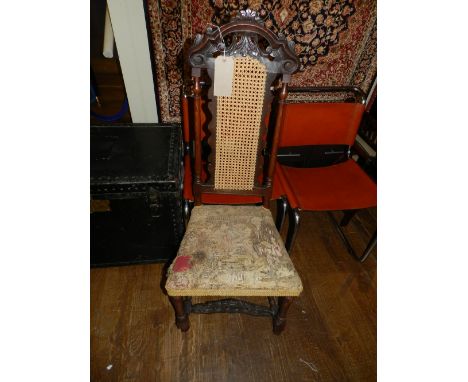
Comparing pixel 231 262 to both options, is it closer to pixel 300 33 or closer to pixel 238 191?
pixel 238 191

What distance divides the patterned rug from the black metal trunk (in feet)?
1.32

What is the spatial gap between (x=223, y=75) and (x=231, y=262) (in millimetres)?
803

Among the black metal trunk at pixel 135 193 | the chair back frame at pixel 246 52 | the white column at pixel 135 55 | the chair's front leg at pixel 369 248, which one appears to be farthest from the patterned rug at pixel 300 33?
the chair's front leg at pixel 369 248

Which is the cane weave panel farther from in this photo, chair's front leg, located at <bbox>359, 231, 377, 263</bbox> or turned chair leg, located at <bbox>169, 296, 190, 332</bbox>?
chair's front leg, located at <bbox>359, 231, 377, 263</bbox>

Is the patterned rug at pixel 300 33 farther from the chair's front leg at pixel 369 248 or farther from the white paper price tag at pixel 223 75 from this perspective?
the chair's front leg at pixel 369 248

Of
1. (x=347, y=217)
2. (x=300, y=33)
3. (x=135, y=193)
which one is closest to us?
(x=135, y=193)

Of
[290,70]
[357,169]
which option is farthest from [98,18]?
[357,169]

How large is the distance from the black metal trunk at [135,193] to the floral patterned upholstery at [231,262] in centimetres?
25

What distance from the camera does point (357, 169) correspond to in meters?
1.80

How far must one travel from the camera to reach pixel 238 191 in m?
1.43

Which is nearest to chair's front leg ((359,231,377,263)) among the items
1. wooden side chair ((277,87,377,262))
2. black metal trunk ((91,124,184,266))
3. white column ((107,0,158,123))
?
wooden side chair ((277,87,377,262))

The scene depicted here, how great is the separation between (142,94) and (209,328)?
1.61 m

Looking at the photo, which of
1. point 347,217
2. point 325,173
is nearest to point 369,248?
point 347,217

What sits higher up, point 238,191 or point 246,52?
point 246,52
